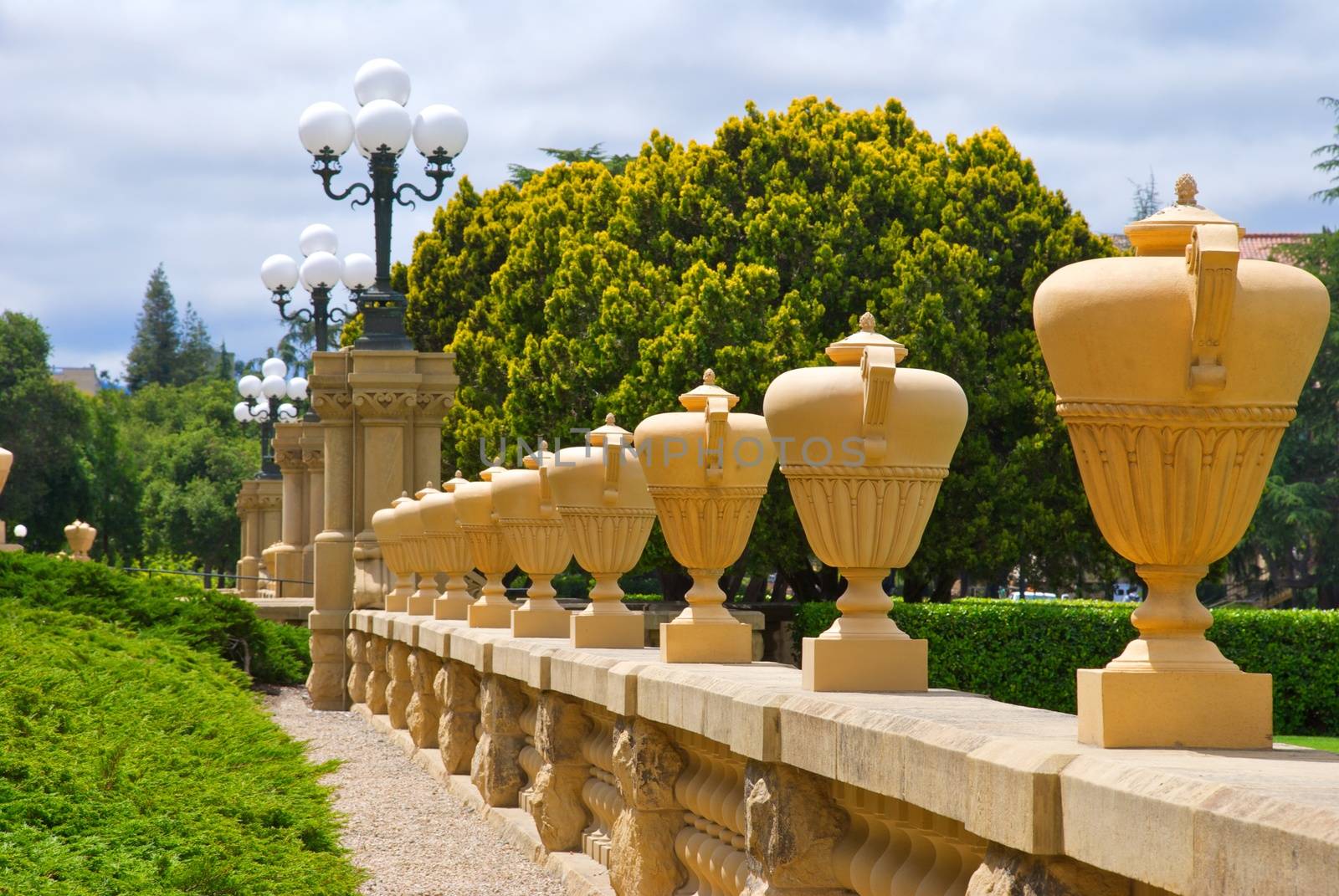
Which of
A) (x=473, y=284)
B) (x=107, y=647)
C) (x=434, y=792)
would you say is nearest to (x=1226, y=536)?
(x=434, y=792)

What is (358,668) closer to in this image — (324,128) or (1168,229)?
(324,128)

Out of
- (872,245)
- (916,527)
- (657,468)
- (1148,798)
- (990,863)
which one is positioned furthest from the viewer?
(872,245)

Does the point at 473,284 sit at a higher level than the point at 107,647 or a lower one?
higher

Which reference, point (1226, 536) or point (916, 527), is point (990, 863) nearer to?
point (1226, 536)

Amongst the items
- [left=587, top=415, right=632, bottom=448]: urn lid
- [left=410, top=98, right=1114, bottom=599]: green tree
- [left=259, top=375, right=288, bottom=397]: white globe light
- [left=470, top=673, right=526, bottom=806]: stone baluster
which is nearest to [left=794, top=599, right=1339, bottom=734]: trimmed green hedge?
[left=410, top=98, right=1114, bottom=599]: green tree

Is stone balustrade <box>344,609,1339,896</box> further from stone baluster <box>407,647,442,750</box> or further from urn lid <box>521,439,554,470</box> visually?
stone baluster <box>407,647,442,750</box>

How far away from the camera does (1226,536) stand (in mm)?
4117

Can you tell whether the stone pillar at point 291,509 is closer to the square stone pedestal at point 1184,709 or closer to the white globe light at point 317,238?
the white globe light at point 317,238

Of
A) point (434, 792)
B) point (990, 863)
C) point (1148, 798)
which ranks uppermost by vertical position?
point (1148, 798)

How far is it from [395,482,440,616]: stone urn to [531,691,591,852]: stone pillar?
6810mm

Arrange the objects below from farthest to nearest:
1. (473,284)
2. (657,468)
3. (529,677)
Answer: (473,284) → (529,677) → (657,468)

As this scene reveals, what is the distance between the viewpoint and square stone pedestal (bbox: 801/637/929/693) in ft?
18.1

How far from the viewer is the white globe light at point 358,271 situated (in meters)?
23.0

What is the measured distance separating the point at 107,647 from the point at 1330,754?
383 inches
